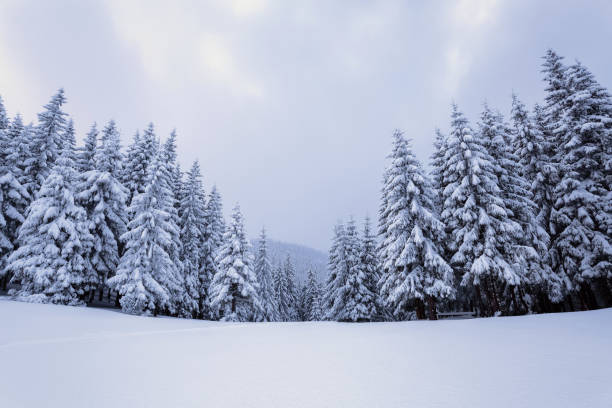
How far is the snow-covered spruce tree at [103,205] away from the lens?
24.4m

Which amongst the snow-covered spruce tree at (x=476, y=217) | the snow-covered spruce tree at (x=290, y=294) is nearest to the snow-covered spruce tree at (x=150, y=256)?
the snow-covered spruce tree at (x=476, y=217)

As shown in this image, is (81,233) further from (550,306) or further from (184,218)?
(550,306)

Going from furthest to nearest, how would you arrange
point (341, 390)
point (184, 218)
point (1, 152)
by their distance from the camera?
1. point (184, 218)
2. point (1, 152)
3. point (341, 390)

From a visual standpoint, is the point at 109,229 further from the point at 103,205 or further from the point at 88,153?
the point at 88,153

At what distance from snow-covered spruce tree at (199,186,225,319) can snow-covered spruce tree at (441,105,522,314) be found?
21.5m

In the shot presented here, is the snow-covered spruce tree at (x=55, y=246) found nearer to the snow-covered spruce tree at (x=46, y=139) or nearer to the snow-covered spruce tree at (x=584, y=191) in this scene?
the snow-covered spruce tree at (x=46, y=139)

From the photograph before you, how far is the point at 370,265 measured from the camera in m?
31.9

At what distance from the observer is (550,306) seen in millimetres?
23562

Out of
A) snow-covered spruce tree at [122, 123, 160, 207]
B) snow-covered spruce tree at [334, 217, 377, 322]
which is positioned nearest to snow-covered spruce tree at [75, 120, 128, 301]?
snow-covered spruce tree at [122, 123, 160, 207]

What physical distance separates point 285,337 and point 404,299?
10.2 m

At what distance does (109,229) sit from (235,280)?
11.0 metres

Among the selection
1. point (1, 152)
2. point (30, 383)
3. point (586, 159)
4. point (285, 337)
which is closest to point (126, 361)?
point (30, 383)

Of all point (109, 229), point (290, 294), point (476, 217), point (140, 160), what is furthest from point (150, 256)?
point (290, 294)

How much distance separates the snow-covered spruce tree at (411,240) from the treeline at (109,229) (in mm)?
13818
